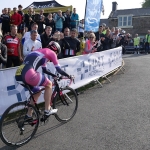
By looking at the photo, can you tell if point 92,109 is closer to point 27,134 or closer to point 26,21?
point 27,134

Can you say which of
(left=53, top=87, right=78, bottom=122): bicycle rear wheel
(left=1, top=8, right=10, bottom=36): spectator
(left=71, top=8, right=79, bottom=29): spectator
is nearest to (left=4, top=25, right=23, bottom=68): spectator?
(left=53, top=87, right=78, bottom=122): bicycle rear wheel

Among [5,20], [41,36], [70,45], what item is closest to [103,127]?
[70,45]

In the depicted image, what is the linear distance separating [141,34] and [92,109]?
38242 millimetres

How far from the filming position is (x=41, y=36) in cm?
745

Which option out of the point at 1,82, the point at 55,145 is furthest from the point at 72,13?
the point at 55,145

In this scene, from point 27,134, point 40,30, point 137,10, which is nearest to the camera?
point 27,134

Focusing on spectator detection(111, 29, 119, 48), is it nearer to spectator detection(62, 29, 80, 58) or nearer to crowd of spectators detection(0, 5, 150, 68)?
crowd of spectators detection(0, 5, 150, 68)

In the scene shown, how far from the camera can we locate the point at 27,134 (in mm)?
4148

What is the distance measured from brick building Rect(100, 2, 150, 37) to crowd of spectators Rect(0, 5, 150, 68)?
92.2 feet

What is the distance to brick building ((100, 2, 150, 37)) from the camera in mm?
40438

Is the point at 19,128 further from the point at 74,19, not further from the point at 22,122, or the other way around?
the point at 74,19

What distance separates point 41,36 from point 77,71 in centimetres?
188

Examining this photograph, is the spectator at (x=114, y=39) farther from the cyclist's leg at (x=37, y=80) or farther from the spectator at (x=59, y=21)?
the cyclist's leg at (x=37, y=80)

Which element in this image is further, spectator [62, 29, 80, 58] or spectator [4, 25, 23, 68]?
spectator [62, 29, 80, 58]
